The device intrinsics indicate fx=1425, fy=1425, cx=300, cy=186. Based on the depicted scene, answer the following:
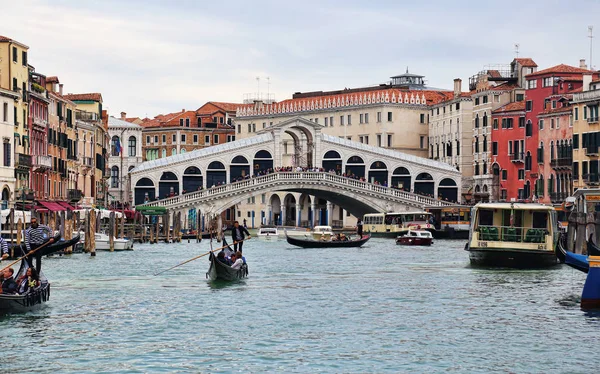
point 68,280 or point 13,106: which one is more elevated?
point 13,106

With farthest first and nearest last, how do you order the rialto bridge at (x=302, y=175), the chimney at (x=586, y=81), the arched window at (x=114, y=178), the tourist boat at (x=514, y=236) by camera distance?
the arched window at (x=114, y=178)
the rialto bridge at (x=302, y=175)
the chimney at (x=586, y=81)
the tourist boat at (x=514, y=236)

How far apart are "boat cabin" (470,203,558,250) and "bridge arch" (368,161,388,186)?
38204 millimetres

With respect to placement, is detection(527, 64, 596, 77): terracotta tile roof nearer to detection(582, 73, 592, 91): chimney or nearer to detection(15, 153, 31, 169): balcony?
detection(582, 73, 592, 91): chimney

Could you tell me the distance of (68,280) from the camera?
31.8m

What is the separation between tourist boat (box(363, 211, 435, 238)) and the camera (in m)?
65.7

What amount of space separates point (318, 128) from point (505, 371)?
55280 mm

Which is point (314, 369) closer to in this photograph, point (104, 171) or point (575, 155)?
point (575, 155)

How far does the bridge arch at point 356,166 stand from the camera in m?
74.9

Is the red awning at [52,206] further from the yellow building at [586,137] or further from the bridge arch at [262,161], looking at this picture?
the yellow building at [586,137]

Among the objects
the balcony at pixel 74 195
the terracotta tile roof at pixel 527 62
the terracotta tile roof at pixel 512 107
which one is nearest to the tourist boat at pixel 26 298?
the balcony at pixel 74 195

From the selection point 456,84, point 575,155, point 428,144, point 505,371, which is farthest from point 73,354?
point 428,144

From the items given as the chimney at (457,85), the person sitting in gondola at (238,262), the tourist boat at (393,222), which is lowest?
the person sitting in gondola at (238,262)

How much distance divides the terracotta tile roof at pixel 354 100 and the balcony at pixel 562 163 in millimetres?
17629

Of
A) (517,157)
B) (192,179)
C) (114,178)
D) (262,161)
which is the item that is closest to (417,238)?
(517,157)
